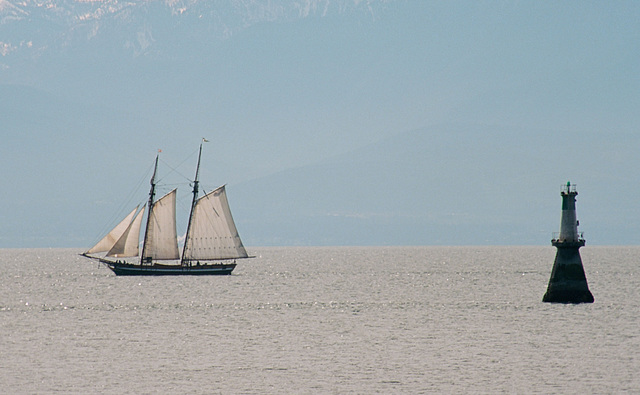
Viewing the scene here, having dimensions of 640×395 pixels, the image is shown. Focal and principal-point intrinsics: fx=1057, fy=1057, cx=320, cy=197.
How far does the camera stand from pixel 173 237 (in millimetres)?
126812

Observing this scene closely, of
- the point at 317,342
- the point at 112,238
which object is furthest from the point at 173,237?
the point at 317,342

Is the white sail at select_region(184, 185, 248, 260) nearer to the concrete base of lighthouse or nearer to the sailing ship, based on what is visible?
the sailing ship

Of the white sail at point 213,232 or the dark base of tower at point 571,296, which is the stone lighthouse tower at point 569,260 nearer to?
the dark base of tower at point 571,296

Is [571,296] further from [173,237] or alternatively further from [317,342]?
[173,237]

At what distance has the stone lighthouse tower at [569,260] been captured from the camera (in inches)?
2975

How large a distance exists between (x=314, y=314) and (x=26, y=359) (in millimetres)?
30321

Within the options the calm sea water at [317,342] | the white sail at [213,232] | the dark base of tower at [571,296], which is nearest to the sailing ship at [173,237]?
the white sail at [213,232]

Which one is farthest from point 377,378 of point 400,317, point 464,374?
point 400,317

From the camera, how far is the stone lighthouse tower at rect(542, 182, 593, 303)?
75.6 metres

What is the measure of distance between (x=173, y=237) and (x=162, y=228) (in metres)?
2.10

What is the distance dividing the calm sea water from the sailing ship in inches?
478

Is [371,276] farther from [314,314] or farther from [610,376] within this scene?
[610,376]

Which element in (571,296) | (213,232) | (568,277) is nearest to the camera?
(568,277)

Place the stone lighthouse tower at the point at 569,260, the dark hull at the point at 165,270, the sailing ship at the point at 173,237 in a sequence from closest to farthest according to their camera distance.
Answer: the stone lighthouse tower at the point at 569,260, the sailing ship at the point at 173,237, the dark hull at the point at 165,270
